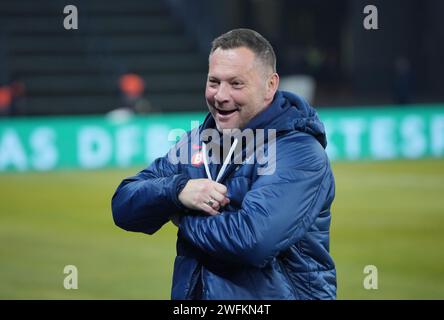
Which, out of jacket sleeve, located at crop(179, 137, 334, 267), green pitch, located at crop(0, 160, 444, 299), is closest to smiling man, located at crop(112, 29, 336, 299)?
jacket sleeve, located at crop(179, 137, 334, 267)

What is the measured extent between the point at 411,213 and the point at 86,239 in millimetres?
5131

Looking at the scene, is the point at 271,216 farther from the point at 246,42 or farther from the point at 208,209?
the point at 246,42

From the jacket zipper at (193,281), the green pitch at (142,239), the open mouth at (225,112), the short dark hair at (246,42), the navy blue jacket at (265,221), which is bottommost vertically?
the green pitch at (142,239)

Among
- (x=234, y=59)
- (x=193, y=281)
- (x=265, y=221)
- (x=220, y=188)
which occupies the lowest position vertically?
(x=193, y=281)

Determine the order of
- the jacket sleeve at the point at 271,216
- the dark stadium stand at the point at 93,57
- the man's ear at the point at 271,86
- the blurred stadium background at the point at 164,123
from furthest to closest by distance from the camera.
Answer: the dark stadium stand at the point at 93,57, the blurred stadium background at the point at 164,123, the man's ear at the point at 271,86, the jacket sleeve at the point at 271,216

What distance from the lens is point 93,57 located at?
30750mm

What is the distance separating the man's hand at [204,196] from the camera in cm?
409

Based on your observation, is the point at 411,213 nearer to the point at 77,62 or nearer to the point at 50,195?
the point at 50,195

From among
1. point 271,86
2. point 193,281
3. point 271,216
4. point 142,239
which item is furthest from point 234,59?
point 142,239

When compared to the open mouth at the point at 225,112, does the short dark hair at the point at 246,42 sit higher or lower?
higher

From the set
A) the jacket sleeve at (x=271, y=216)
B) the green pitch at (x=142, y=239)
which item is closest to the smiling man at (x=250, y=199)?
the jacket sleeve at (x=271, y=216)

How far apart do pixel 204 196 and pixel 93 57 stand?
27.1 metres

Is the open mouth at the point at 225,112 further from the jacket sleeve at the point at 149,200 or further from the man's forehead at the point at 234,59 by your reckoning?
the jacket sleeve at the point at 149,200

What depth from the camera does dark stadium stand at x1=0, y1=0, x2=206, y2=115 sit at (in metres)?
30.0
